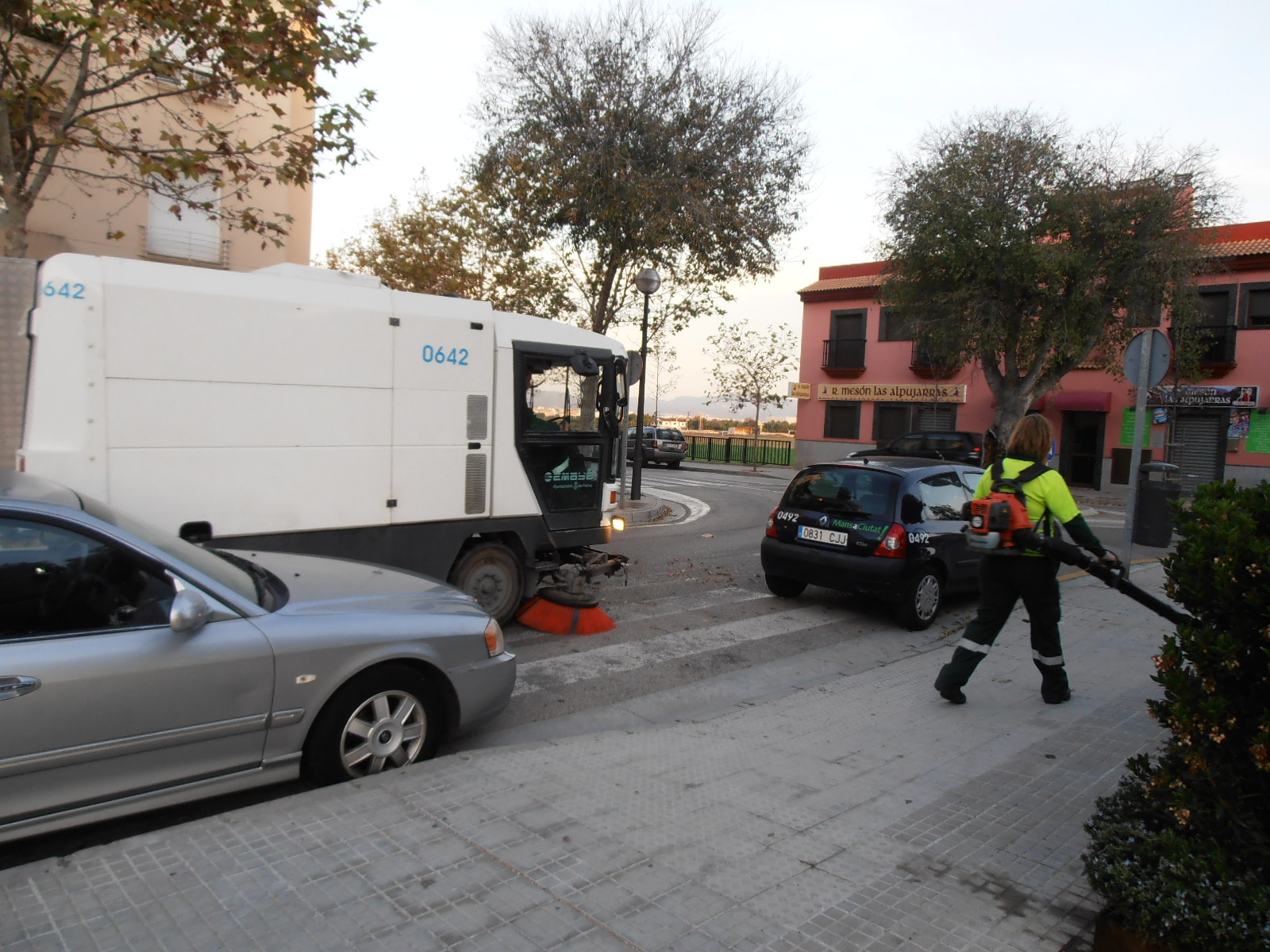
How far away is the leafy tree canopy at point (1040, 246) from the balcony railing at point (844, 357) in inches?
411

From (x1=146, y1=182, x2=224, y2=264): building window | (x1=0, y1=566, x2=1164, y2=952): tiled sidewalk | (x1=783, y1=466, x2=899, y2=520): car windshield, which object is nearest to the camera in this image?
(x1=0, y1=566, x2=1164, y2=952): tiled sidewalk

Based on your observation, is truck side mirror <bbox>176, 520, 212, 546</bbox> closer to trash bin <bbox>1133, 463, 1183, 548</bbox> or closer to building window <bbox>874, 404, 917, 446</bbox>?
trash bin <bbox>1133, 463, 1183, 548</bbox>

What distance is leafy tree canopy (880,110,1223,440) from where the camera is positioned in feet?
65.5

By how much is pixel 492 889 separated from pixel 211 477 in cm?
394

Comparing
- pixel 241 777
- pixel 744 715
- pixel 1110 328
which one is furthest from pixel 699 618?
pixel 1110 328

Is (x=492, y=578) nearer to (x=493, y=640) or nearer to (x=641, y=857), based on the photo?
(x=493, y=640)

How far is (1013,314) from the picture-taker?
21797 mm

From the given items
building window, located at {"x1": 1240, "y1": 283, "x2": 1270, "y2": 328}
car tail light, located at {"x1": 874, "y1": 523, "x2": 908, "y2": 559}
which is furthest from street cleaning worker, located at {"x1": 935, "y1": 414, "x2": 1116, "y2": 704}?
building window, located at {"x1": 1240, "y1": 283, "x2": 1270, "y2": 328}

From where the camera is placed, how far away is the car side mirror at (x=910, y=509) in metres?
7.58

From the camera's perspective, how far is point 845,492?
801 centimetres

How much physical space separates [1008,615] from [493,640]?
3202mm

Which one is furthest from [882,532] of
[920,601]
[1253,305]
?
[1253,305]

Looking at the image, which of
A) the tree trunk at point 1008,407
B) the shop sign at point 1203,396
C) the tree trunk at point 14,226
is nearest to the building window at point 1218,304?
the shop sign at point 1203,396

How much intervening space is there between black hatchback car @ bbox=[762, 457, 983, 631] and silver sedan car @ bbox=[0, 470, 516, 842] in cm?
446
